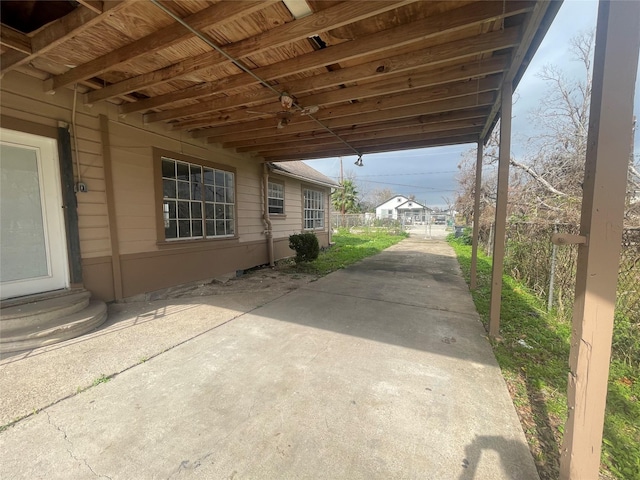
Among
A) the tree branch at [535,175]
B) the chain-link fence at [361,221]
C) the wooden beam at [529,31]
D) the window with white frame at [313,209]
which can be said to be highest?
the wooden beam at [529,31]

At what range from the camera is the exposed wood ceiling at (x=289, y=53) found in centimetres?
222

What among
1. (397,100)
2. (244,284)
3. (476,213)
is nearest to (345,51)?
(397,100)

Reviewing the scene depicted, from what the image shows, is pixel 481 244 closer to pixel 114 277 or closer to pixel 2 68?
pixel 114 277

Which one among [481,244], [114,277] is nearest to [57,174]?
[114,277]

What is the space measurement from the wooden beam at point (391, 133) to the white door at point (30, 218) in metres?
3.59

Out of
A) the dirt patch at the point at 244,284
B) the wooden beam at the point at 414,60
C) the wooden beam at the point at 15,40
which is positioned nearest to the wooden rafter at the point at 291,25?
the wooden beam at the point at 15,40

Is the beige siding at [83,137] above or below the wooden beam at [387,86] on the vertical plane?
below

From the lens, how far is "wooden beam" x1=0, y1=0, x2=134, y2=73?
2.18 meters

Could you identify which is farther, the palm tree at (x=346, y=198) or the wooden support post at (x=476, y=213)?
the palm tree at (x=346, y=198)

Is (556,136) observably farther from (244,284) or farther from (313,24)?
(244,284)

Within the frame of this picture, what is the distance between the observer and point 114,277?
13.7 ft

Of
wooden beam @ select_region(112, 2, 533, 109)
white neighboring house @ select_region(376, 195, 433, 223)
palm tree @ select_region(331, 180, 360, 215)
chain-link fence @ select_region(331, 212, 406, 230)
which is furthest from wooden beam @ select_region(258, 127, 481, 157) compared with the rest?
white neighboring house @ select_region(376, 195, 433, 223)

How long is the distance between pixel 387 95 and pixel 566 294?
12.6 ft

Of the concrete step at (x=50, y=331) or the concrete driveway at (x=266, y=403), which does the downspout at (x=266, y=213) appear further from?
the concrete step at (x=50, y=331)
